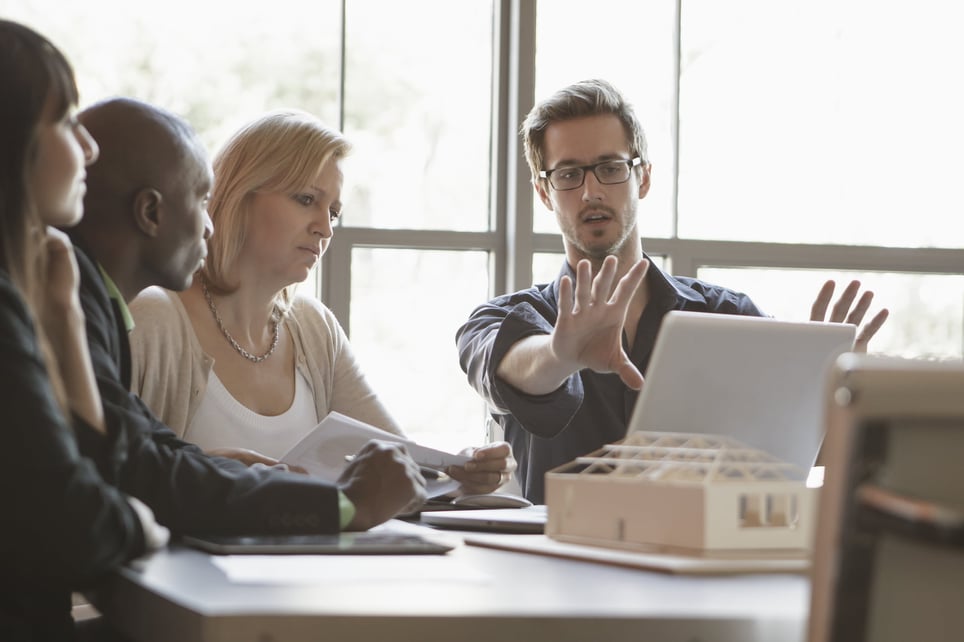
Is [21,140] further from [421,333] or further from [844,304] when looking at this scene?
[421,333]

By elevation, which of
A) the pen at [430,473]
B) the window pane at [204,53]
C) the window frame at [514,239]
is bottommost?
the pen at [430,473]

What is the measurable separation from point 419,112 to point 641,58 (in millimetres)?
888

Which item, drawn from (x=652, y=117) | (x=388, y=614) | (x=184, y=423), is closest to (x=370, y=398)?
(x=184, y=423)

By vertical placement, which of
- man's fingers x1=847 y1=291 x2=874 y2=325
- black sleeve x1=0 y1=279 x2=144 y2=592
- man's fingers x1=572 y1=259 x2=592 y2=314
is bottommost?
black sleeve x1=0 y1=279 x2=144 y2=592

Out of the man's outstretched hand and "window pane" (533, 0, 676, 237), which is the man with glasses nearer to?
the man's outstretched hand

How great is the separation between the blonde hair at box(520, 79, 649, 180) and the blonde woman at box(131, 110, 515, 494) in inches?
22.5

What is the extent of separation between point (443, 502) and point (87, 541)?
103 cm

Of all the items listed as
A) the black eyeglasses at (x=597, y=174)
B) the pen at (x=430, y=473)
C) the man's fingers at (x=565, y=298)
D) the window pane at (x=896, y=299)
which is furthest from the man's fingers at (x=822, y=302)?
the window pane at (x=896, y=299)

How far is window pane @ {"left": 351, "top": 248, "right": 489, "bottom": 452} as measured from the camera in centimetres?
413

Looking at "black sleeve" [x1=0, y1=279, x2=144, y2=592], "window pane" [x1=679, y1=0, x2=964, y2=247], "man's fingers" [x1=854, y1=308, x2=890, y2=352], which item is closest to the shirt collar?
"black sleeve" [x1=0, y1=279, x2=144, y2=592]

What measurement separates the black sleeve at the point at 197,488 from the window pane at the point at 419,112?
2.57m

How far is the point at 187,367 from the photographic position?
242 cm

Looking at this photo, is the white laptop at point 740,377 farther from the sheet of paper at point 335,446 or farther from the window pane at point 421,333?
the window pane at point 421,333

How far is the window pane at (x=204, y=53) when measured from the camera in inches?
152
